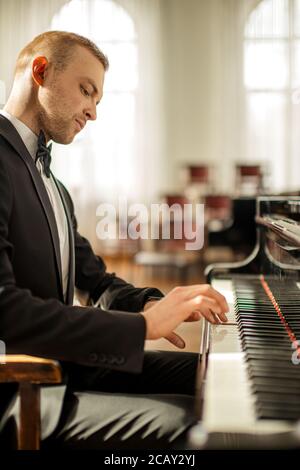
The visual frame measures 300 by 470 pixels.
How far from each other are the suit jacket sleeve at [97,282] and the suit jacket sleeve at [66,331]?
55cm

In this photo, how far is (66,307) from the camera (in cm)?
129

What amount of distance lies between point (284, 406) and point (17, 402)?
654mm

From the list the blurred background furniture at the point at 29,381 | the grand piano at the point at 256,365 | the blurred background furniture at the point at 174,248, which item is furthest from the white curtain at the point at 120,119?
the blurred background furniture at the point at 29,381

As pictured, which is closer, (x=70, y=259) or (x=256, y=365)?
(x=256, y=365)

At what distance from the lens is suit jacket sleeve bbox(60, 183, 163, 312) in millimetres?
1848

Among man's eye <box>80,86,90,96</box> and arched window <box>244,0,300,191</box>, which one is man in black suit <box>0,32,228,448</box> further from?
arched window <box>244,0,300,191</box>

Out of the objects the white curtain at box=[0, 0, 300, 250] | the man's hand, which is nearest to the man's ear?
the man's hand

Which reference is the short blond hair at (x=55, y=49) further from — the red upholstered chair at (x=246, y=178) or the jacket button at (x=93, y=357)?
the red upholstered chair at (x=246, y=178)

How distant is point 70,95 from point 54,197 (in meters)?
0.32

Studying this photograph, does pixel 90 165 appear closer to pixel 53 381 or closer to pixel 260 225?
pixel 260 225

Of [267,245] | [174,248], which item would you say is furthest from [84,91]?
[174,248]

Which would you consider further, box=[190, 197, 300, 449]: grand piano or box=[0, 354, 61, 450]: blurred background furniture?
box=[0, 354, 61, 450]: blurred background furniture

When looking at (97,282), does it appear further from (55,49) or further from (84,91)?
(55,49)
